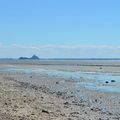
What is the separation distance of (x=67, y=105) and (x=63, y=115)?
410 cm

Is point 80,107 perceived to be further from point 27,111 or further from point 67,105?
point 27,111

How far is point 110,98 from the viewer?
25.7 m

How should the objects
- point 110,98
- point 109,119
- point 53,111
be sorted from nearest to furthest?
point 109,119, point 53,111, point 110,98

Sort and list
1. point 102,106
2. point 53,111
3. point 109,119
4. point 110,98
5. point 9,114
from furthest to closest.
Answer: point 110,98 < point 102,106 < point 53,111 < point 109,119 < point 9,114

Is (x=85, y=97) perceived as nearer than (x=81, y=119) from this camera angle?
No

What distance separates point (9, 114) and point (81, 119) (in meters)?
3.31

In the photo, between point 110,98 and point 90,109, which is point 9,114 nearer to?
point 90,109

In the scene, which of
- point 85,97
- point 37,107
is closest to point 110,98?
point 85,97

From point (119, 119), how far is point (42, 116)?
3.75 meters

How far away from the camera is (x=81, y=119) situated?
1614 centimetres

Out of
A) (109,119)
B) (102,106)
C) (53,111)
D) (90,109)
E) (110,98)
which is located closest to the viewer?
(109,119)

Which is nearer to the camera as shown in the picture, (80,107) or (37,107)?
(37,107)

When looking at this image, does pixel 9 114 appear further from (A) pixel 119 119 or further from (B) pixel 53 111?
(A) pixel 119 119

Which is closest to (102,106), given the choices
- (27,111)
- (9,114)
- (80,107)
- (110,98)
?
(80,107)
